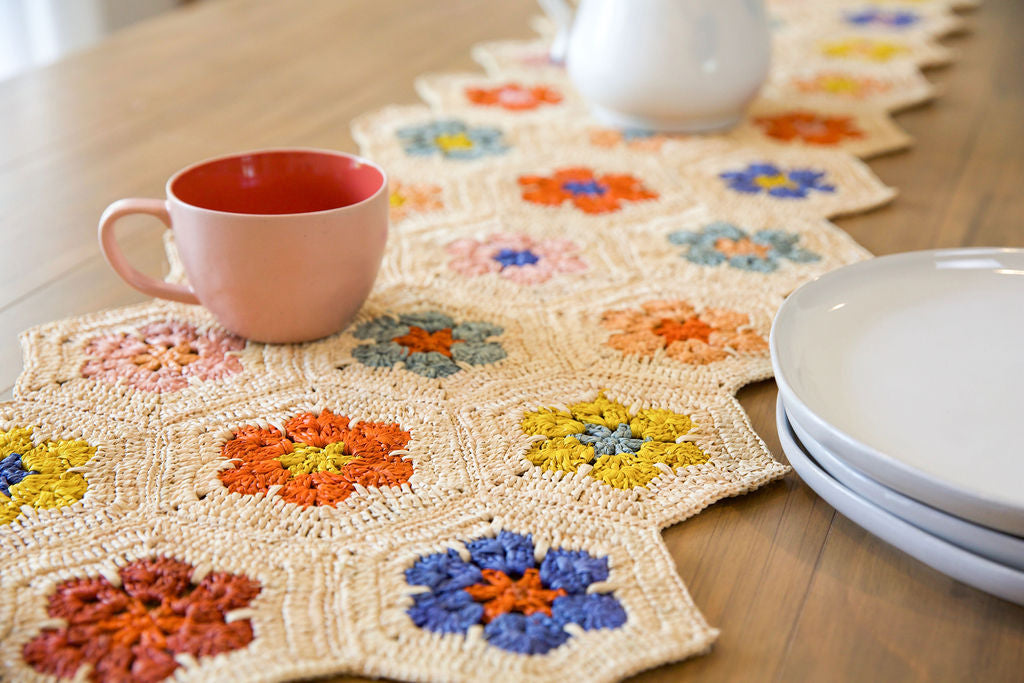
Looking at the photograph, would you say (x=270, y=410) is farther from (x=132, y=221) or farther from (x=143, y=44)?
(x=143, y=44)

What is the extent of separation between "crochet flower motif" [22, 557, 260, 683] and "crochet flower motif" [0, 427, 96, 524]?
0.21 feet

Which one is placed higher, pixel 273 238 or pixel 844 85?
pixel 273 238

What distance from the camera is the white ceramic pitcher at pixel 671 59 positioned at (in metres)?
0.91

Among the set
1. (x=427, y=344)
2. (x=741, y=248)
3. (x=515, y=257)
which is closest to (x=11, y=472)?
(x=427, y=344)

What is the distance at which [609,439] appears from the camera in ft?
1.70

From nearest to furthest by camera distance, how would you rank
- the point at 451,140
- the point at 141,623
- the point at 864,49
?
1. the point at 141,623
2. the point at 451,140
3. the point at 864,49

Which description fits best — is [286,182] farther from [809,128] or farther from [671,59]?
[809,128]

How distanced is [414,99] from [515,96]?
115 millimetres

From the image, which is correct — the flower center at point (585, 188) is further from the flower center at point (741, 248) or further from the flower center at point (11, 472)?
the flower center at point (11, 472)

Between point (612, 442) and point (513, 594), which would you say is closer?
point (513, 594)

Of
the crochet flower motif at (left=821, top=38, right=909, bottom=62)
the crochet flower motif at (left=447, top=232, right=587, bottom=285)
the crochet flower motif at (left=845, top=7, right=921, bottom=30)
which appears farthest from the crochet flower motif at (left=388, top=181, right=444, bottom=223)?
the crochet flower motif at (left=845, top=7, right=921, bottom=30)

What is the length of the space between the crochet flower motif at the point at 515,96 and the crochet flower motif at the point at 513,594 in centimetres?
71

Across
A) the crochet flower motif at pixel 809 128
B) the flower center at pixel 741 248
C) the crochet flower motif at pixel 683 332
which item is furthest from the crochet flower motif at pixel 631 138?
the crochet flower motif at pixel 683 332

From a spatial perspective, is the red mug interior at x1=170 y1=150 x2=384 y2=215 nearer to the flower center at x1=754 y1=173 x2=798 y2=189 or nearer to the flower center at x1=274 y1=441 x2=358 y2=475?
the flower center at x1=274 y1=441 x2=358 y2=475
